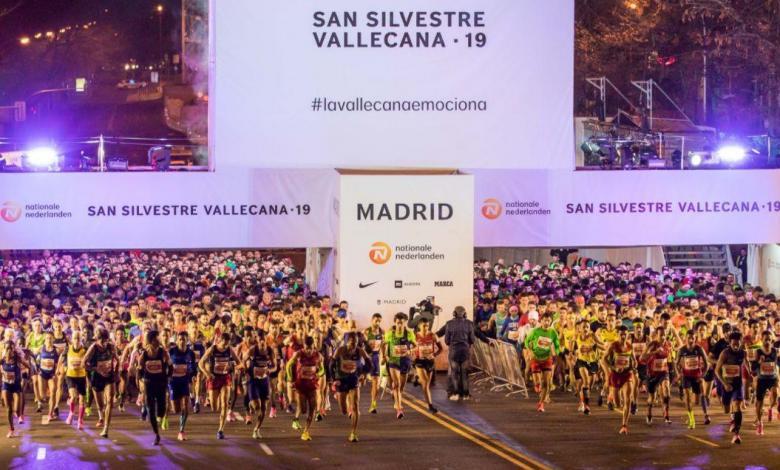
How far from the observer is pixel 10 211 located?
27.7m

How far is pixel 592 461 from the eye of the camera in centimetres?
1652

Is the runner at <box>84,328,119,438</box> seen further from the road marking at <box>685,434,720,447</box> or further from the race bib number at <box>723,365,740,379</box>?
the race bib number at <box>723,365,740,379</box>

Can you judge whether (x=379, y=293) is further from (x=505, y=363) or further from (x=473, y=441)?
(x=473, y=441)

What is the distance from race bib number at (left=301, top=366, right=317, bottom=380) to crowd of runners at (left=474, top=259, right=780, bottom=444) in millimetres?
4552

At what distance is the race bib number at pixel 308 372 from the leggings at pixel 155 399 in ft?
6.27

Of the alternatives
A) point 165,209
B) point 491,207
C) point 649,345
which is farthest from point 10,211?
point 649,345

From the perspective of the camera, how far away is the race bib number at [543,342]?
2122 cm

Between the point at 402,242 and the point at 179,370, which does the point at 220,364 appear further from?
the point at 402,242

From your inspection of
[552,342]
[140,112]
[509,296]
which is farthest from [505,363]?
[140,112]

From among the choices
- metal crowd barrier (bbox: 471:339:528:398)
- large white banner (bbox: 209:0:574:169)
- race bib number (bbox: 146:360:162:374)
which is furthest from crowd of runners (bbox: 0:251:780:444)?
large white banner (bbox: 209:0:574:169)

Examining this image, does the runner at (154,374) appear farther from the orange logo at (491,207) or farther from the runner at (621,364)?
the orange logo at (491,207)

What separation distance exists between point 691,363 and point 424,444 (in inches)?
183

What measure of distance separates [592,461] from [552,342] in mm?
5046

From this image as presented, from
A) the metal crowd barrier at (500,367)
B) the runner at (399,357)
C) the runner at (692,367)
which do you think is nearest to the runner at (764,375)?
the runner at (692,367)
